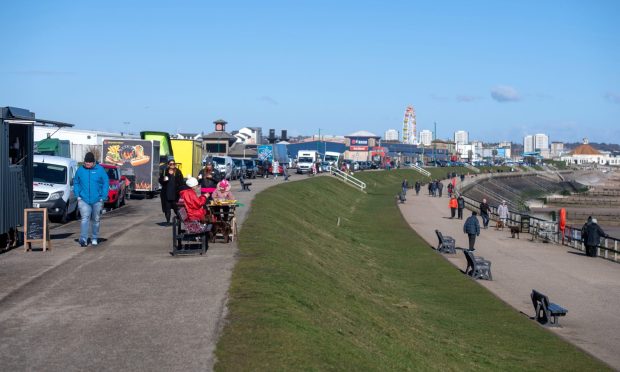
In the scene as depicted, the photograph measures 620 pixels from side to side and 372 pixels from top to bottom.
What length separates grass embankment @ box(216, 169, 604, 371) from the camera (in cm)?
970

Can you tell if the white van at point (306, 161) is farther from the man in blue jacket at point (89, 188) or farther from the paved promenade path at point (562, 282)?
the man in blue jacket at point (89, 188)

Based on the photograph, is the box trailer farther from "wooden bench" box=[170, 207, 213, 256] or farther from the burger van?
"wooden bench" box=[170, 207, 213, 256]

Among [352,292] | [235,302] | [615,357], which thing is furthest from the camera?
[352,292]

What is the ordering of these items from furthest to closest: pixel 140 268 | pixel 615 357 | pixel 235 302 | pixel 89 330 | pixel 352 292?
pixel 352 292 < pixel 615 357 < pixel 140 268 < pixel 235 302 < pixel 89 330

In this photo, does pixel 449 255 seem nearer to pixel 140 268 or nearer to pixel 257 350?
pixel 140 268

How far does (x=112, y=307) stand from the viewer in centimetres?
1102

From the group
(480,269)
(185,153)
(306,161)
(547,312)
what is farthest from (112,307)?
(306,161)

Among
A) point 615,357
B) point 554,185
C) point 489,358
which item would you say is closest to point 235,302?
point 489,358

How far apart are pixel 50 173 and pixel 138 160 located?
12.6 meters

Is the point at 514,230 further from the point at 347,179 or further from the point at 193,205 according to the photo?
the point at 347,179

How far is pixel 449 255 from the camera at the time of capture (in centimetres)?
3103

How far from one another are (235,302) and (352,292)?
20.9 ft

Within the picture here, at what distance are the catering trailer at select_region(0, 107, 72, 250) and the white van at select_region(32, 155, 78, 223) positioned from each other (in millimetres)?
4061

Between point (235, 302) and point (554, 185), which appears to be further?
point (554, 185)
